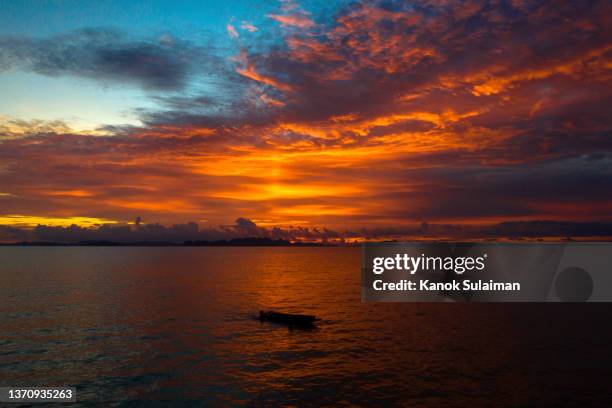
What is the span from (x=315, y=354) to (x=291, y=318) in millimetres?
17326

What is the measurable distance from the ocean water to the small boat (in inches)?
68.0

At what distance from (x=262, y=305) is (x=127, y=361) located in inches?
1709

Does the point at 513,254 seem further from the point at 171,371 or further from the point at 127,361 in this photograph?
the point at 127,361

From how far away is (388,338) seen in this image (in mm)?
56875

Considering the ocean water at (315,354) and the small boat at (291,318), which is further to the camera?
the small boat at (291,318)

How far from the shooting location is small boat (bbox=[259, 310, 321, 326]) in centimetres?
6481

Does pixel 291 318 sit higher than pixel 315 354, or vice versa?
pixel 291 318

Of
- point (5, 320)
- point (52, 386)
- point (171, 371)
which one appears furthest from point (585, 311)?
point (5, 320)

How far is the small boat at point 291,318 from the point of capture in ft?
213

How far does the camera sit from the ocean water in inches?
1446

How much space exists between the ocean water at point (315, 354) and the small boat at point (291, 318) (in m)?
1.73

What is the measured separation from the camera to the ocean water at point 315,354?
3672 cm

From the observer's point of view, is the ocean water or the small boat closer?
the ocean water

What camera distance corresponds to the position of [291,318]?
66188mm
